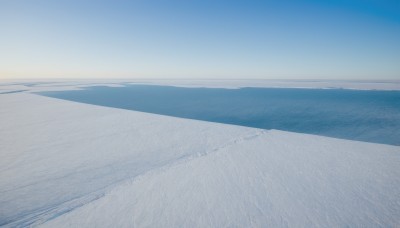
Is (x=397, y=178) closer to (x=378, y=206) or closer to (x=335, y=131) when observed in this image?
(x=378, y=206)

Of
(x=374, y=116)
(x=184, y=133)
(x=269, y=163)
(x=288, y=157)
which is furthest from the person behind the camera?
(x=374, y=116)

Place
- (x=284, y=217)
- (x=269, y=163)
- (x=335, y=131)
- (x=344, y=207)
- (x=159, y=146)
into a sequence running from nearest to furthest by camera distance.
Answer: (x=284, y=217) → (x=344, y=207) → (x=269, y=163) → (x=159, y=146) → (x=335, y=131)

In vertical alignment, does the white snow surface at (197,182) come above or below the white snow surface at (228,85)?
above

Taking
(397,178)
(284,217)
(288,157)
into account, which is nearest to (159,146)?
(288,157)

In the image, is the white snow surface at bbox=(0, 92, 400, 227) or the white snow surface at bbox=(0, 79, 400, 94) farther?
the white snow surface at bbox=(0, 79, 400, 94)

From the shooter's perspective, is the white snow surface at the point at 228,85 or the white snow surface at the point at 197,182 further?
the white snow surface at the point at 228,85

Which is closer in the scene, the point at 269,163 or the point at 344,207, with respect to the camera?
the point at 344,207

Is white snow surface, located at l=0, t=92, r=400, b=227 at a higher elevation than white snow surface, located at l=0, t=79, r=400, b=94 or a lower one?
higher
